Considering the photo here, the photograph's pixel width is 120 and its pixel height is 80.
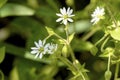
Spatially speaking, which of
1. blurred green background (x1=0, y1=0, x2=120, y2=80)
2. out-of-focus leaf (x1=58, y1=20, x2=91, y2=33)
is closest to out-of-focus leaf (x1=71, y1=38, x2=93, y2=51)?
blurred green background (x1=0, y1=0, x2=120, y2=80)

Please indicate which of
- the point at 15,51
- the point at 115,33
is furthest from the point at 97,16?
the point at 15,51

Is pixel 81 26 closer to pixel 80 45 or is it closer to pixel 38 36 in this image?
pixel 80 45

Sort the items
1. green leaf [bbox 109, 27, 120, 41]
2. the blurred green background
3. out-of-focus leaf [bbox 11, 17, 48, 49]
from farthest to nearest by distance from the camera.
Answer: out-of-focus leaf [bbox 11, 17, 48, 49] < the blurred green background < green leaf [bbox 109, 27, 120, 41]

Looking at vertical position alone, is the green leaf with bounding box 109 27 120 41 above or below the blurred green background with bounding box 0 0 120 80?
below

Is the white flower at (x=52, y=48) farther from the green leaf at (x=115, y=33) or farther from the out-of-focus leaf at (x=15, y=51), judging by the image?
the out-of-focus leaf at (x=15, y=51)

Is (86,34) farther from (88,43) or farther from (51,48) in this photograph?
(51,48)

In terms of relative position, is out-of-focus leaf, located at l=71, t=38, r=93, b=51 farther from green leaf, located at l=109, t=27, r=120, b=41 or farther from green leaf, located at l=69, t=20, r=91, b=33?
green leaf, located at l=109, t=27, r=120, b=41

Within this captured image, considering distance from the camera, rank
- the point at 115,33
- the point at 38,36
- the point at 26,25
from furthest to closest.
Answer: the point at 26,25 < the point at 38,36 < the point at 115,33


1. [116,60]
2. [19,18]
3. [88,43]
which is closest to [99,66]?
[88,43]
